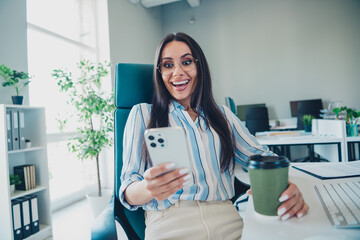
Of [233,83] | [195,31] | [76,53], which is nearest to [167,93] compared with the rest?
[76,53]

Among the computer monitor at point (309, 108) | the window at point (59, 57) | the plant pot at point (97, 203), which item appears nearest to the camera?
the plant pot at point (97, 203)

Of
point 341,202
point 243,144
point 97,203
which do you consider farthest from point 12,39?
point 341,202

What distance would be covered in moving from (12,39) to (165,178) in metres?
2.58

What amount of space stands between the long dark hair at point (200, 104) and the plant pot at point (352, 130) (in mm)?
1503

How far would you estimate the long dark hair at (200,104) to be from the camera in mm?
953

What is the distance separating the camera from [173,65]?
41.1 inches

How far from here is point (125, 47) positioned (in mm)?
4070

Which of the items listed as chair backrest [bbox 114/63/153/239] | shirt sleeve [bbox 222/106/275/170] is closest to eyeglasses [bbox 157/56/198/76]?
chair backrest [bbox 114/63/153/239]

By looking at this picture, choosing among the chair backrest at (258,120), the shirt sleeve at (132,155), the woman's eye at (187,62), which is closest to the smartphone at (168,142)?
the shirt sleeve at (132,155)

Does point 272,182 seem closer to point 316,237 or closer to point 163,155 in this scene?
point 316,237

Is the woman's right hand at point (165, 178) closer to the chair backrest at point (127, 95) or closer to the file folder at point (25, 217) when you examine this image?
the chair backrest at point (127, 95)

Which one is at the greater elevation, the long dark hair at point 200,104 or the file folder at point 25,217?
the long dark hair at point 200,104

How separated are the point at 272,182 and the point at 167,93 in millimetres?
688

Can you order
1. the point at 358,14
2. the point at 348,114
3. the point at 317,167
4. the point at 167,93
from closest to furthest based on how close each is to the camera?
the point at 317,167, the point at 167,93, the point at 348,114, the point at 358,14
